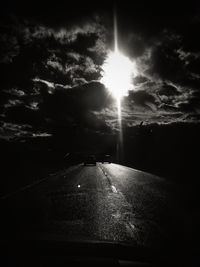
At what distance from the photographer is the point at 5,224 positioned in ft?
26.1

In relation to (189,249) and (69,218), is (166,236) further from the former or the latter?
(69,218)

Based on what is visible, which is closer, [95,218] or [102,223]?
[102,223]

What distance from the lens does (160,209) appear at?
33.6 feet

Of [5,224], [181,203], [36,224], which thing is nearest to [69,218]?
[36,224]

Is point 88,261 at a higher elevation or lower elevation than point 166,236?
higher

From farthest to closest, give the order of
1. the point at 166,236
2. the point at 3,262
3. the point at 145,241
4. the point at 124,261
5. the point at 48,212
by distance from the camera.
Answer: the point at 48,212 → the point at 166,236 → the point at 145,241 → the point at 124,261 → the point at 3,262

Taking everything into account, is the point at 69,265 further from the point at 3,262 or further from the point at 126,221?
the point at 126,221

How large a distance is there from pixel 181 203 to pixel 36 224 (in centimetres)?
595

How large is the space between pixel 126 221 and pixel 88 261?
4.66m

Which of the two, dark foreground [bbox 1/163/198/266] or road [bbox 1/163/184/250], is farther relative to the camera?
road [bbox 1/163/184/250]

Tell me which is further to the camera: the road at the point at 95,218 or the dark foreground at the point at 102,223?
the road at the point at 95,218

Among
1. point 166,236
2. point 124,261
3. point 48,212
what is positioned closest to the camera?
point 124,261

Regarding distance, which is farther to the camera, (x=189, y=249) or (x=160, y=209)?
(x=160, y=209)

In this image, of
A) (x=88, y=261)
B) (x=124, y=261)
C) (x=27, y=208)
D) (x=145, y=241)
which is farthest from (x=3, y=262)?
(x=27, y=208)
